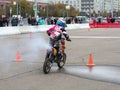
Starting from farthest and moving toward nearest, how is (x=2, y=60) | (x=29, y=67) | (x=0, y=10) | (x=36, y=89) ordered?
(x=0, y=10) < (x=2, y=60) < (x=29, y=67) < (x=36, y=89)

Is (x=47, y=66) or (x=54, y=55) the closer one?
(x=47, y=66)

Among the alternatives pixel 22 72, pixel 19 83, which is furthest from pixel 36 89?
pixel 22 72

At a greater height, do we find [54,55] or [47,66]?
[54,55]

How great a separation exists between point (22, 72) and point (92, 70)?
2124 millimetres

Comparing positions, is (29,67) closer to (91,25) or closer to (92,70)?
(92,70)

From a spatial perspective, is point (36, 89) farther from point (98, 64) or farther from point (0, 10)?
point (0, 10)

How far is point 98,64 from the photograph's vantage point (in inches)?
482

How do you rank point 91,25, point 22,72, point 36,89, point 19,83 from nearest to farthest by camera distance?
point 36,89 → point 19,83 → point 22,72 → point 91,25

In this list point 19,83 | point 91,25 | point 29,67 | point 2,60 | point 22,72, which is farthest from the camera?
point 91,25

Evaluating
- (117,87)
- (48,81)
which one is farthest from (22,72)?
(117,87)

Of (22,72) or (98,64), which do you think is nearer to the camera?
(22,72)

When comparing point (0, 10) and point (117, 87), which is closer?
point (117, 87)

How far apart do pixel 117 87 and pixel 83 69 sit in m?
2.82

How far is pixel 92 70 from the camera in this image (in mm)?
10852
